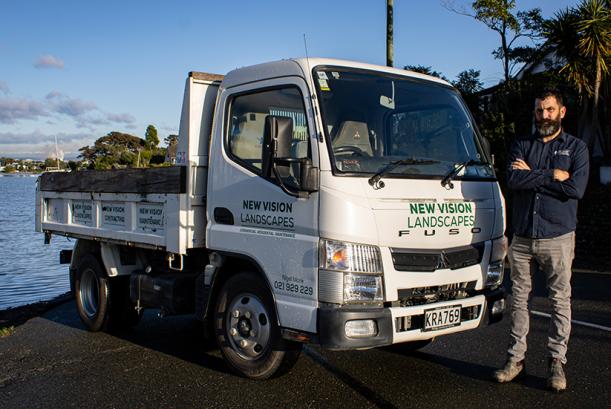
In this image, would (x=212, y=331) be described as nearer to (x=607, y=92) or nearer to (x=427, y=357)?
(x=427, y=357)

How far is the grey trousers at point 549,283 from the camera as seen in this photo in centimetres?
495

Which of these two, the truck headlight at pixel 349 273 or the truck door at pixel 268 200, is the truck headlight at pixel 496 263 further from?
the truck door at pixel 268 200

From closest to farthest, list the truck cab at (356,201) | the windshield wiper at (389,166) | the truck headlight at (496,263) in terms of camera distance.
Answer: the truck cab at (356,201) → the windshield wiper at (389,166) → the truck headlight at (496,263)

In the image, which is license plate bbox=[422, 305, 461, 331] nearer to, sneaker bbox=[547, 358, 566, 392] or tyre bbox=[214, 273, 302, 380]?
sneaker bbox=[547, 358, 566, 392]

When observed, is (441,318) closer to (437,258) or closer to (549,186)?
(437,258)

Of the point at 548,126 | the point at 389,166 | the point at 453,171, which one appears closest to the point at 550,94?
the point at 548,126

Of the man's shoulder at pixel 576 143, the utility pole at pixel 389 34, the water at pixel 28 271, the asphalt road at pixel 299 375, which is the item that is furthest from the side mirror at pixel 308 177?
the utility pole at pixel 389 34

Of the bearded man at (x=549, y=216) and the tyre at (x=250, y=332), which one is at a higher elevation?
the bearded man at (x=549, y=216)

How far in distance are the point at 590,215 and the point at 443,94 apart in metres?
9.96

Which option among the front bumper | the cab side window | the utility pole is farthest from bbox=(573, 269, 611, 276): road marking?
the cab side window

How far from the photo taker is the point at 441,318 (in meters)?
4.81

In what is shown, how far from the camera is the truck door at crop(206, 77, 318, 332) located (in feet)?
15.4

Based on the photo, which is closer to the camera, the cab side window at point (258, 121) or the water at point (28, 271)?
the cab side window at point (258, 121)

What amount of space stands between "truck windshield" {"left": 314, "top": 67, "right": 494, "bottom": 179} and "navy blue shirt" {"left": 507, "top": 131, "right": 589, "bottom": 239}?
48 centimetres
